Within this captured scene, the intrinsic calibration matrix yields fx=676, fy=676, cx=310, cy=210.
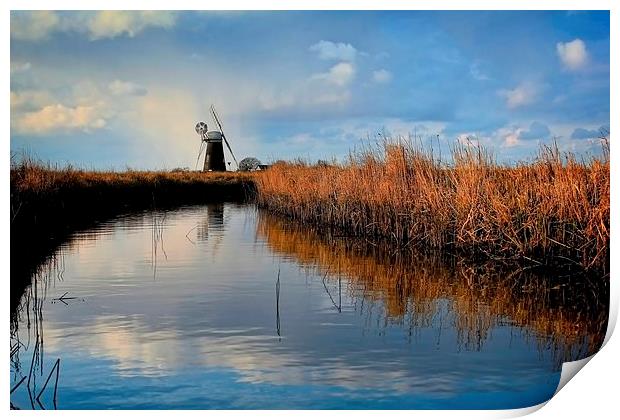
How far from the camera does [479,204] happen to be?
262 inches

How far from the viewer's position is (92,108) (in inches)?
290

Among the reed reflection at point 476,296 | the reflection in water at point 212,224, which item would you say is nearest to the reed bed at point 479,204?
the reed reflection at point 476,296

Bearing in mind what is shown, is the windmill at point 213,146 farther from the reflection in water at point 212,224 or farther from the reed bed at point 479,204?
the reed bed at point 479,204

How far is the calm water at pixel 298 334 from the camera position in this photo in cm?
359

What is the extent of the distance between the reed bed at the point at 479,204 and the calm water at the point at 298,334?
1.24ft

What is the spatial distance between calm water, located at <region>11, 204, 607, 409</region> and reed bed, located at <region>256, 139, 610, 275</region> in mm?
378

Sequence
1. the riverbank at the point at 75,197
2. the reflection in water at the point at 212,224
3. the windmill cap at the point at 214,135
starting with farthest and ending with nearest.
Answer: the windmill cap at the point at 214,135
the reflection in water at the point at 212,224
the riverbank at the point at 75,197

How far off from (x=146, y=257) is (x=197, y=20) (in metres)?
2.74

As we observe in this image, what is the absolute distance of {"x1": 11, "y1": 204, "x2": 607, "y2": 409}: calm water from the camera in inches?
141

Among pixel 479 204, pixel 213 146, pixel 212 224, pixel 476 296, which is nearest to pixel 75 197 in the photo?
pixel 212 224

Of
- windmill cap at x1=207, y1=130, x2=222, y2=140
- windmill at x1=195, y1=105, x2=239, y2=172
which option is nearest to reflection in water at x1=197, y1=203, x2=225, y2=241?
windmill at x1=195, y1=105, x2=239, y2=172

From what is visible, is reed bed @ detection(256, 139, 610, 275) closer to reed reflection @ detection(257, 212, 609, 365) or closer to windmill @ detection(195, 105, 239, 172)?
reed reflection @ detection(257, 212, 609, 365)
